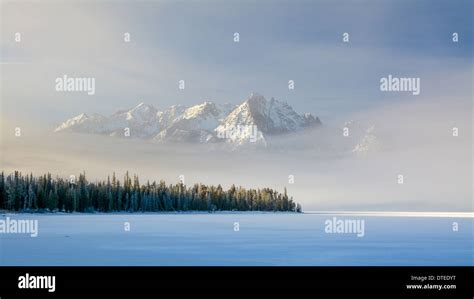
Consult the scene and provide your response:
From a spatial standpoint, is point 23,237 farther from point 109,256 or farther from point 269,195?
point 269,195

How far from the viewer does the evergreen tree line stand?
98.2 meters

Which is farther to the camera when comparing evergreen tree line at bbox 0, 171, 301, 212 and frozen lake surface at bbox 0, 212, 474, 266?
evergreen tree line at bbox 0, 171, 301, 212

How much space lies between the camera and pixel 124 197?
390ft

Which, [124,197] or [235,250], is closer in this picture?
[235,250]

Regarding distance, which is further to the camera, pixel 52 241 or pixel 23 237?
pixel 23 237

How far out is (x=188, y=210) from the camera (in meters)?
126

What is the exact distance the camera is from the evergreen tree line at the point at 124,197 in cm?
9819

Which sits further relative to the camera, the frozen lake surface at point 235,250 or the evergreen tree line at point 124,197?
the evergreen tree line at point 124,197

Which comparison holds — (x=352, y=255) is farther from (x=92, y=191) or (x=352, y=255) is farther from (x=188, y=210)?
(x=188, y=210)
